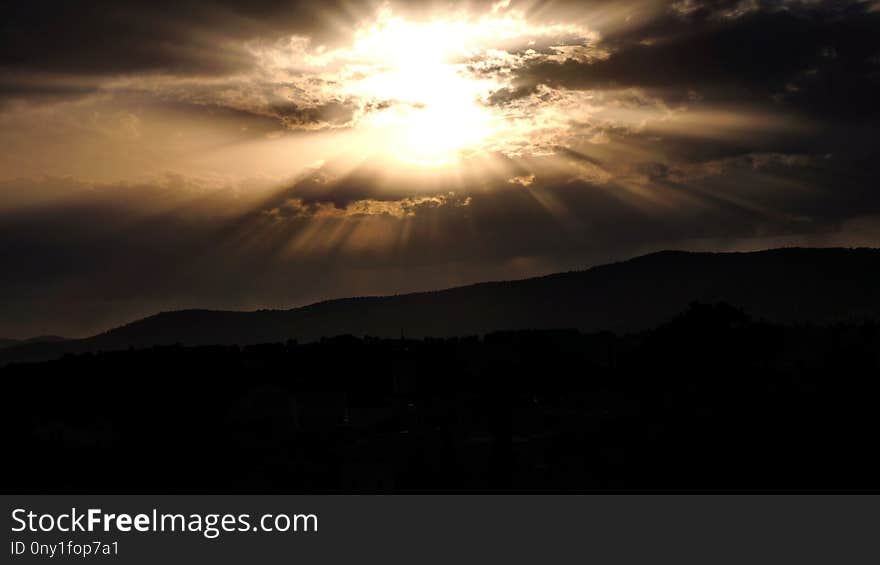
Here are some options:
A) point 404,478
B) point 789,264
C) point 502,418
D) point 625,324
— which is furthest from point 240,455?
point 789,264

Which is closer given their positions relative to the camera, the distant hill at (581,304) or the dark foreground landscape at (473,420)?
the dark foreground landscape at (473,420)

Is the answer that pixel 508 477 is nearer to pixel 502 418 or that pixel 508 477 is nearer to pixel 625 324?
pixel 502 418

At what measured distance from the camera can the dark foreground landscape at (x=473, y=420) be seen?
94.9 feet

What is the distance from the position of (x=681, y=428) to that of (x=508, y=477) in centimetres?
766

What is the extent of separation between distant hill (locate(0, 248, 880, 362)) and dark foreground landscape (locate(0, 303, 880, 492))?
85.4 metres

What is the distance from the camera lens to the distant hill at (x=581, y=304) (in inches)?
5310

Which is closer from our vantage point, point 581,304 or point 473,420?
point 473,420

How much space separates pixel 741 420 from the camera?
31688mm

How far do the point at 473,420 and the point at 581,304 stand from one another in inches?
4678

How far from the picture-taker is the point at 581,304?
6334 inches

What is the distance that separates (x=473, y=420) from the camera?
146ft

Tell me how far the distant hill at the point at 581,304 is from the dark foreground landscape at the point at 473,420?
3362 inches

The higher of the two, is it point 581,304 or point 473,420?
point 581,304

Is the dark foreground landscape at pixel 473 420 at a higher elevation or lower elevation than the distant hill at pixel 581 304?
lower
